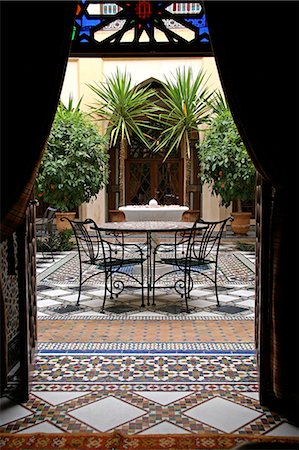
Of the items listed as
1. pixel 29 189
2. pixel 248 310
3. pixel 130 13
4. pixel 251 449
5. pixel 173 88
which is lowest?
pixel 248 310

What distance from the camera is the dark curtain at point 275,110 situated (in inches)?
84.5

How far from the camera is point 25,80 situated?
2117 millimetres

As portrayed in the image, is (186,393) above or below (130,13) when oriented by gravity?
below

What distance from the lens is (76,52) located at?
3.20 metres

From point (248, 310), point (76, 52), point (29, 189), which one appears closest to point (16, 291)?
point (29, 189)

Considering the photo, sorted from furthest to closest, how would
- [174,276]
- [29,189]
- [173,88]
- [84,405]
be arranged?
[173,88]
[174,276]
[84,405]
[29,189]

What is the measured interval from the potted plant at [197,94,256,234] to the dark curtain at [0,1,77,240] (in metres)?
6.62

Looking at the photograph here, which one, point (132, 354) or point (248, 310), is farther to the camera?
point (248, 310)

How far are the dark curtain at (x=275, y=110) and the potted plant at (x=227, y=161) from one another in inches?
252

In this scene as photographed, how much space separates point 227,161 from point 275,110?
6.67 metres

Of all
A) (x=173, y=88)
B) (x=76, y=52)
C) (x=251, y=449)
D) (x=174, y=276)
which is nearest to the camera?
(x=251, y=449)

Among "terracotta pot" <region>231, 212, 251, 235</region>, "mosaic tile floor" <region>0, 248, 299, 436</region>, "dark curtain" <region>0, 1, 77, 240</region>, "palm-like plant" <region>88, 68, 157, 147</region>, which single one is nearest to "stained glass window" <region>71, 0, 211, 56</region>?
"dark curtain" <region>0, 1, 77, 240</region>

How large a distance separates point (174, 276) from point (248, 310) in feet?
5.65

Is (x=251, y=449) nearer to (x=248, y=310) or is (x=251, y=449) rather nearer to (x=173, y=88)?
(x=248, y=310)
